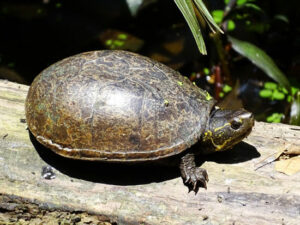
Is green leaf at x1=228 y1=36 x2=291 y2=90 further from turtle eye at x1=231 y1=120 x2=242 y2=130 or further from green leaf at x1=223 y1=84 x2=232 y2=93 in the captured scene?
turtle eye at x1=231 y1=120 x2=242 y2=130

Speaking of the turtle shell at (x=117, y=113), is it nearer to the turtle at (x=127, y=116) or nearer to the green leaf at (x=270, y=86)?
the turtle at (x=127, y=116)

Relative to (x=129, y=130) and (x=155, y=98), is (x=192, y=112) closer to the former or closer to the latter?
(x=155, y=98)

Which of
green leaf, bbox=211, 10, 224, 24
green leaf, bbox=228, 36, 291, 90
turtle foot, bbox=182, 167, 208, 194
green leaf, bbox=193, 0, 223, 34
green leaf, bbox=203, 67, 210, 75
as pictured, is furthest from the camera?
green leaf, bbox=211, 10, 224, 24

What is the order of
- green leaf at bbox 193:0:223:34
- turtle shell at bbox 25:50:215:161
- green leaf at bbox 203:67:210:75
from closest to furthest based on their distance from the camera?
A: green leaf at bbox 193:0:223:34 < turtle shell at bbox 25:50:215:161 < green leaf at bbox 203:67:210:75

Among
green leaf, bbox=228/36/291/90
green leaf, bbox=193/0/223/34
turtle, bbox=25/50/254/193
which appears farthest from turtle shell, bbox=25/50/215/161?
green leaf, bbox=228/36/291/90

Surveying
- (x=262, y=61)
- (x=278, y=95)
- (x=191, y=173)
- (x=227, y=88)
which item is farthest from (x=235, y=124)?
(x=278, y=95)

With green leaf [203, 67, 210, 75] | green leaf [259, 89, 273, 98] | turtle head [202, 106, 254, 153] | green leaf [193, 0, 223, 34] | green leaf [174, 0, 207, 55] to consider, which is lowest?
green leaf [203, 67, 210, 75]
